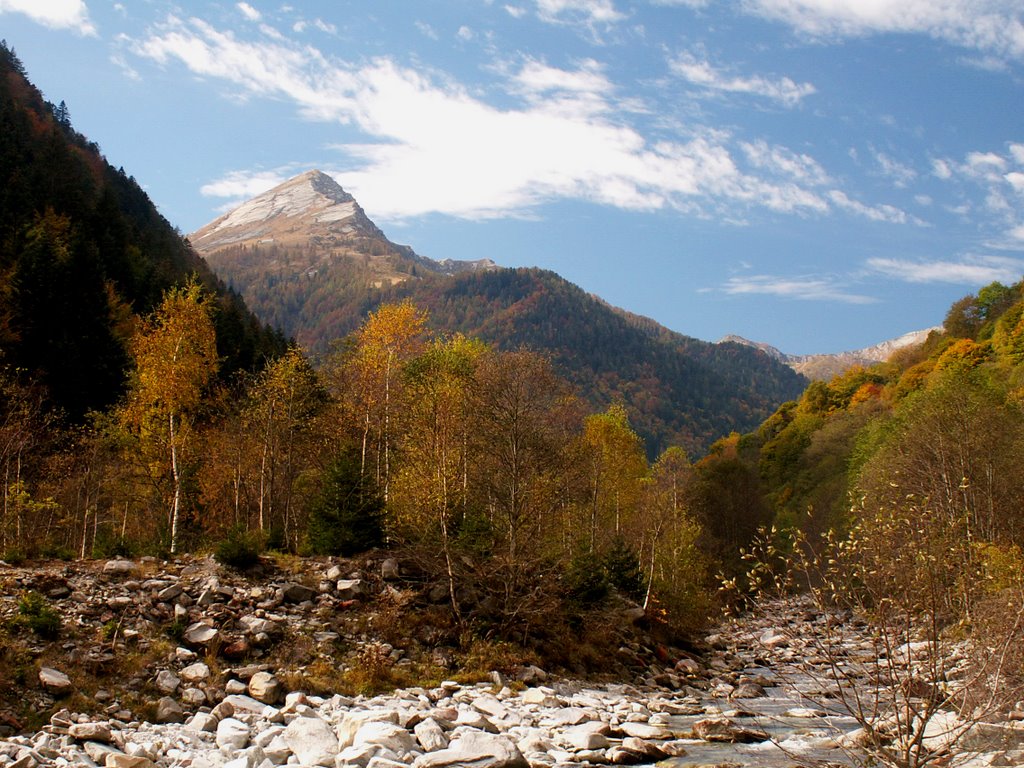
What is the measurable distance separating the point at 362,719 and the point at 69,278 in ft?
165

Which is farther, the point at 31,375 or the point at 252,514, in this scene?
the point at 31,375

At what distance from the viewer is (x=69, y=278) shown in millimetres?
54312

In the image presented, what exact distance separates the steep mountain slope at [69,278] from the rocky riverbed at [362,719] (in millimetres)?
20630

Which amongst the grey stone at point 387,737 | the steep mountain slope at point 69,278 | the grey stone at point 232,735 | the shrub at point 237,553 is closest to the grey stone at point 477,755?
the grey stone at point 387,737

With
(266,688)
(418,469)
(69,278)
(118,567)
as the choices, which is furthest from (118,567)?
(69,278)

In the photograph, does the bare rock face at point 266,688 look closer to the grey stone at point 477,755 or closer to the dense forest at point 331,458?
the grey stone at point 477,755

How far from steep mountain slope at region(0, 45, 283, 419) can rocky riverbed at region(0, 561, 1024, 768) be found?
20.6 meters

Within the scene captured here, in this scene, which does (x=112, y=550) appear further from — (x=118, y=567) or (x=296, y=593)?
(x=296, y=593)

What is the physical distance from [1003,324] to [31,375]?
8856 centimetres

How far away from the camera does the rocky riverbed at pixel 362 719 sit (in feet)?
46.3

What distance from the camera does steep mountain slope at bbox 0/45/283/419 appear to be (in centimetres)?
5031

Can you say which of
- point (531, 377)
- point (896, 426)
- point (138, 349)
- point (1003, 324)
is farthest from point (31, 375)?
point (1003, 324)

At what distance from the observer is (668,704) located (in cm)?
2242

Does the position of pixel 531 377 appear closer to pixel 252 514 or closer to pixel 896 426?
pixel 252 514
